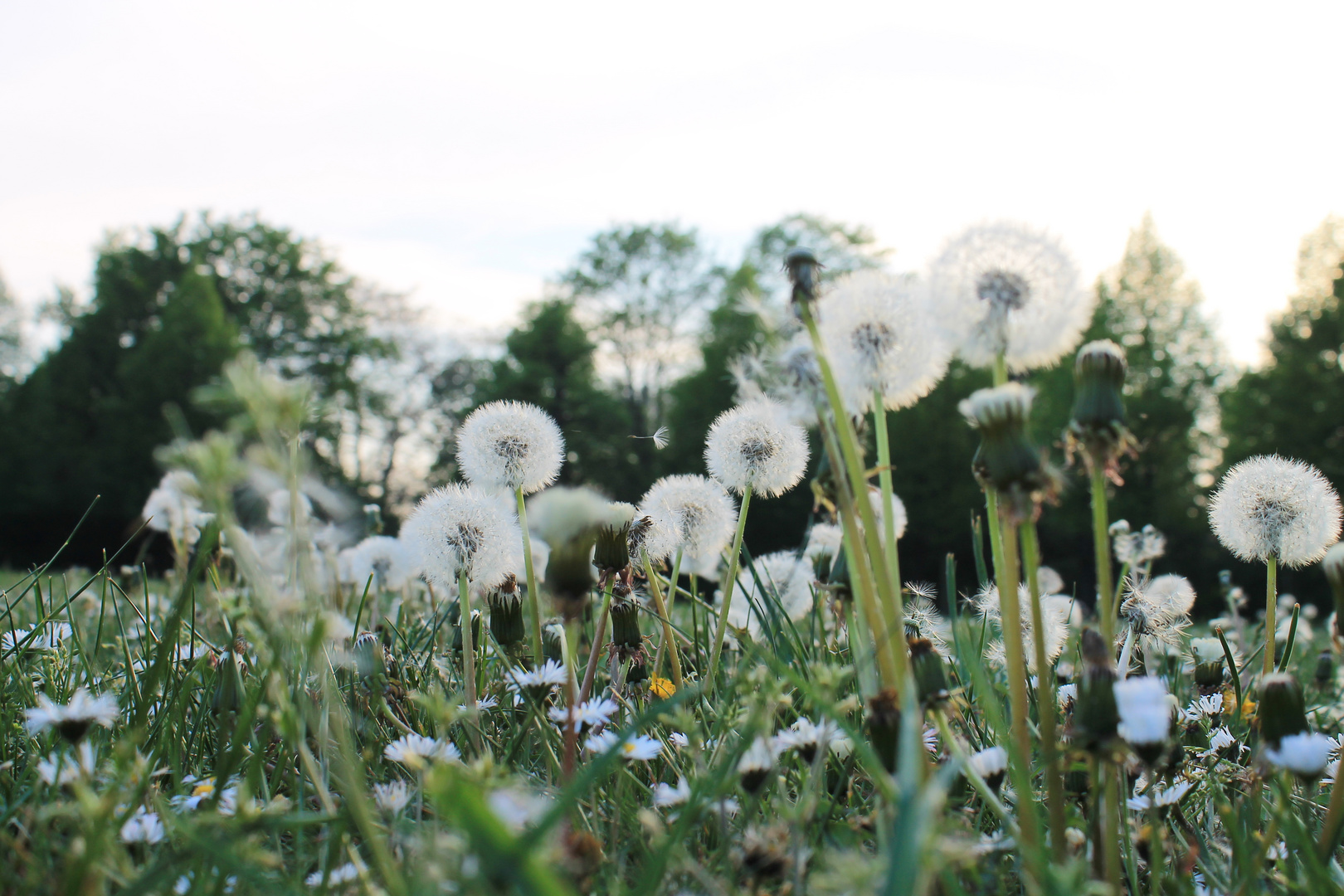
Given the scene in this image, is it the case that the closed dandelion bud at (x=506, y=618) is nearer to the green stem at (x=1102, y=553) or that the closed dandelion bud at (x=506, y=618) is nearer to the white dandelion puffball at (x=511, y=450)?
the white dandelion puffball at (x=511, y=450)

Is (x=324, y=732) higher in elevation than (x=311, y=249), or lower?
lower

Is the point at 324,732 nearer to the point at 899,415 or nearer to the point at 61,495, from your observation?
the point at 899,415

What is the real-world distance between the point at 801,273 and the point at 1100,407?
0.44m

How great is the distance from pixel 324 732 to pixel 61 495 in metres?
26.1

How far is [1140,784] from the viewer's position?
1.75 meters

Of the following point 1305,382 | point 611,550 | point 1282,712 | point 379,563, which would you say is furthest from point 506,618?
point 1305,382

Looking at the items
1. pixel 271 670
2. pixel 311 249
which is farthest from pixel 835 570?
pixel 311 249

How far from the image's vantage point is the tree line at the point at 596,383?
61.4ft

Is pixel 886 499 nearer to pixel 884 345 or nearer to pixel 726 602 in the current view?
pixel 884 345

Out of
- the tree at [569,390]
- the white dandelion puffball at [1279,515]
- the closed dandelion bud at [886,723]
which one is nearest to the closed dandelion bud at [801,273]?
the closed dandelion bud at [886,723]

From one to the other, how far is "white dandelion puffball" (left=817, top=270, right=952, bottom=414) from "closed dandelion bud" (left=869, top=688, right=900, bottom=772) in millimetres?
450

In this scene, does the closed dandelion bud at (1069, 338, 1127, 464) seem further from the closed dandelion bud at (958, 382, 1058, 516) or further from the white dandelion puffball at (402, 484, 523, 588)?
the white dandelion puffball at (402, 484, 523, 588)

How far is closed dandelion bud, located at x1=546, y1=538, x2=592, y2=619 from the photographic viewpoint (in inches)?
47.8

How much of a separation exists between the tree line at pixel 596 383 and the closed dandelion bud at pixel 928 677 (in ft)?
43.7
